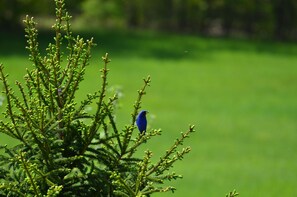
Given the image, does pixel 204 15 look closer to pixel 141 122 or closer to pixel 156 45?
pixel 156 45

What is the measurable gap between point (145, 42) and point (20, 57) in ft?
26.5

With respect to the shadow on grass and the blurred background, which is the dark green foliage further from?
the shadow on grass

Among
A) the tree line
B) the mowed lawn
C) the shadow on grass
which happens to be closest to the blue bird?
the mowed lawn

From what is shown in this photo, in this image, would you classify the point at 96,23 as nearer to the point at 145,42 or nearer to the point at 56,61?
the point at 145,42

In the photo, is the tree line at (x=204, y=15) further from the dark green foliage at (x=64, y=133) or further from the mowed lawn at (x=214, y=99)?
the dark green foliage at (x=64, y=133)

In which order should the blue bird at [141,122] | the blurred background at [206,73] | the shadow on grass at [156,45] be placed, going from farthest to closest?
the shadow on grass at [156,45] → the blurred background at [206,73] → the blue bird at [141,122]

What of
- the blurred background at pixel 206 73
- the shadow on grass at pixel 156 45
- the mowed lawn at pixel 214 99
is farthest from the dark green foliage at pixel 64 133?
the shadow on grass at pixel 156 45

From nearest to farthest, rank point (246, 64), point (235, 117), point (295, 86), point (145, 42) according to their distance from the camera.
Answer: point (235, 117) < point (295, 86) < point (246, 64) < point (145, 42)

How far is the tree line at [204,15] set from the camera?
3688 centimetres

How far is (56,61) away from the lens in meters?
2.28

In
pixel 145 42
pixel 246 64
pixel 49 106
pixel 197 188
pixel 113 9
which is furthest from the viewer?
pixel 113 9

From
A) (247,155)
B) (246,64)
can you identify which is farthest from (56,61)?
(246,64)

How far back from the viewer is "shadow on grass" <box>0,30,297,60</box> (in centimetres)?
2867

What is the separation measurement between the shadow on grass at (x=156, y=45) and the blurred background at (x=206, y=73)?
0.05 m
